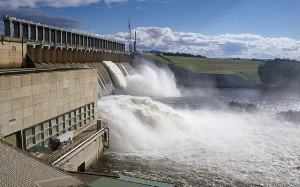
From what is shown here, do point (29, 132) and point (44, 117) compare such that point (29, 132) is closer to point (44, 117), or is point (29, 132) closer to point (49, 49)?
point (44, 117)

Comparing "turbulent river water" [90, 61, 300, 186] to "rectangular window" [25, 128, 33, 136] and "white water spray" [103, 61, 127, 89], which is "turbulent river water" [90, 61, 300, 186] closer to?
"rectangular window" [25, 128, 33, 136]

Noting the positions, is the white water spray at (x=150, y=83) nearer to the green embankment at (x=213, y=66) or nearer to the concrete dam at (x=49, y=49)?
the concrete dam at (x=49, y=49)

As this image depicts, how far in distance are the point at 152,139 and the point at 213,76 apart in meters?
90.1

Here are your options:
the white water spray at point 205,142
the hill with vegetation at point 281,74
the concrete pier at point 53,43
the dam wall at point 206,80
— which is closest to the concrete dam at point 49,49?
the concrete pier at point 53,43

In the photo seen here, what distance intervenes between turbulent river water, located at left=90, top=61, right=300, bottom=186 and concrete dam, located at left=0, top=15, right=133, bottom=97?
9766 mm

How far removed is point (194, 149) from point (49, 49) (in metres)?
24.5

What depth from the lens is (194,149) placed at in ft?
93.9

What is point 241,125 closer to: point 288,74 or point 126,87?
point 126,87

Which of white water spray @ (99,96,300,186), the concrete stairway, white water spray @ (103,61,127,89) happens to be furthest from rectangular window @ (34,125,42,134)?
white water spray @ (103,61,127,89)

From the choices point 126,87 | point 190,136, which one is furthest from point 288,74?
point 190,136

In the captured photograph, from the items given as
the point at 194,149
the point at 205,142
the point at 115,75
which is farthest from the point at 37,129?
the point at 115,75

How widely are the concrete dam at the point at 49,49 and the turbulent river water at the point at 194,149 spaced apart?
32.0 ft

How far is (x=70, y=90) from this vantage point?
68.0ft

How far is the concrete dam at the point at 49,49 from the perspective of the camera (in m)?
30.1
